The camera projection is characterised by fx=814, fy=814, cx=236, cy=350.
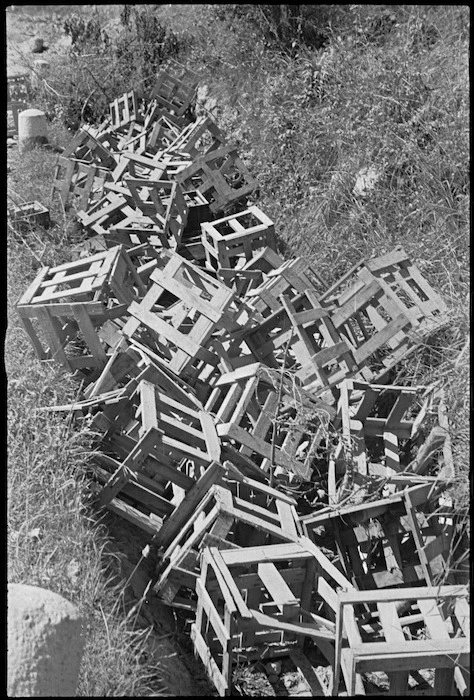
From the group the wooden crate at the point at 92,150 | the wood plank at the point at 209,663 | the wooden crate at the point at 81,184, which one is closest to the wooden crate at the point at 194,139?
the wooden crate at the point at 92,150

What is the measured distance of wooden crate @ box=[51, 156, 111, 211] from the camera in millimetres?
9198

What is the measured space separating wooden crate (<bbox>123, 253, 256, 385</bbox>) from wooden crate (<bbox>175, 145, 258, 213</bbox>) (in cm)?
297

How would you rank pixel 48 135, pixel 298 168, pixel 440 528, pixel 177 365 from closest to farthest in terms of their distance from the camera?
pixel 440 528, pixel 177 365, pixel 298 168, pixel 48 135

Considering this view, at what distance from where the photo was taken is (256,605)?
14.1 feet

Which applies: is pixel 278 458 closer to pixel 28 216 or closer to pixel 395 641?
pixel 395 641

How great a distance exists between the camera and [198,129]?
32.3 ft

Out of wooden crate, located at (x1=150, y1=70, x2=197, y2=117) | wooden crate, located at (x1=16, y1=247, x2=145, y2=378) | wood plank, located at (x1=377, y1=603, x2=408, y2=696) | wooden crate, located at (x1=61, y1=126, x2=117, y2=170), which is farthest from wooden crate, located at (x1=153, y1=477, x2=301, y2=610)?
wooden crate, located at (x1=150, y1=70, x2=197, y2=117)

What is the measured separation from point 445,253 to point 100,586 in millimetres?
4020

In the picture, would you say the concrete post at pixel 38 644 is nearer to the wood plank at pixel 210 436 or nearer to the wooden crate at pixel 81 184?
the wood plank at pixel 210 436

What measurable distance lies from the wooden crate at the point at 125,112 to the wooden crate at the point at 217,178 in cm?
301

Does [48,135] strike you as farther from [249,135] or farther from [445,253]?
[445,253]

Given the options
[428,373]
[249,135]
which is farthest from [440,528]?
[249,135]

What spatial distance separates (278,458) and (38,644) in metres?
2.39

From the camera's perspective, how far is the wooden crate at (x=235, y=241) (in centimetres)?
773
